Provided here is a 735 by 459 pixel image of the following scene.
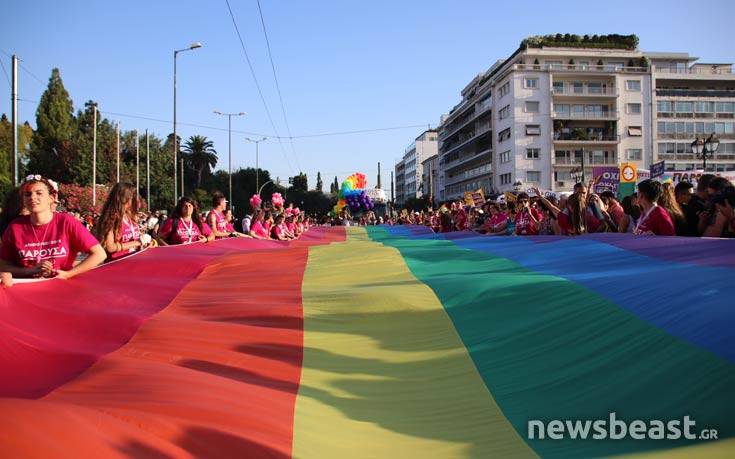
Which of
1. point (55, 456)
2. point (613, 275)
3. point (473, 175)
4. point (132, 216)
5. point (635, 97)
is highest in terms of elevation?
point (635, 97)

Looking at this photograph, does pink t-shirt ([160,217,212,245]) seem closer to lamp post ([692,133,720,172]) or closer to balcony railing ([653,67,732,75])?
lamp post ([692,133,720,172])

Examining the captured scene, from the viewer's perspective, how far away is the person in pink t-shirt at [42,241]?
4844 mm

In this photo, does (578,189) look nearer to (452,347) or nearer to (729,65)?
(452,347)

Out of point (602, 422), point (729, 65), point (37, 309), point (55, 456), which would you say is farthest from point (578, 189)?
point (729, 65)

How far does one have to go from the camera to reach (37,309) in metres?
4.36

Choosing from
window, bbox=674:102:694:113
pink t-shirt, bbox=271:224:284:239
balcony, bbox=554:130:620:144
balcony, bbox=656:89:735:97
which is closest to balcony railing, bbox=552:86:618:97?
balcony, bbox=554:130:620:144

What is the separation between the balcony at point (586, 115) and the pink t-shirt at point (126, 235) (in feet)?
204

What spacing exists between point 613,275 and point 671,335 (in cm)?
147

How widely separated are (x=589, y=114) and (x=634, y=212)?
60.5 meters

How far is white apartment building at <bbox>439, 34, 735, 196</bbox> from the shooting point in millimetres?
63688

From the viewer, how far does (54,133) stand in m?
55.2

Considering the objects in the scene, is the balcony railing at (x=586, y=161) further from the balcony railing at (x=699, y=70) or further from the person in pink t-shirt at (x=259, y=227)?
the person in pink t-shirt at (x=259, y=227)

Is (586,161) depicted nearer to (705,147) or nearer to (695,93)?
(695,93)

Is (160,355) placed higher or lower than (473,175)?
lower
